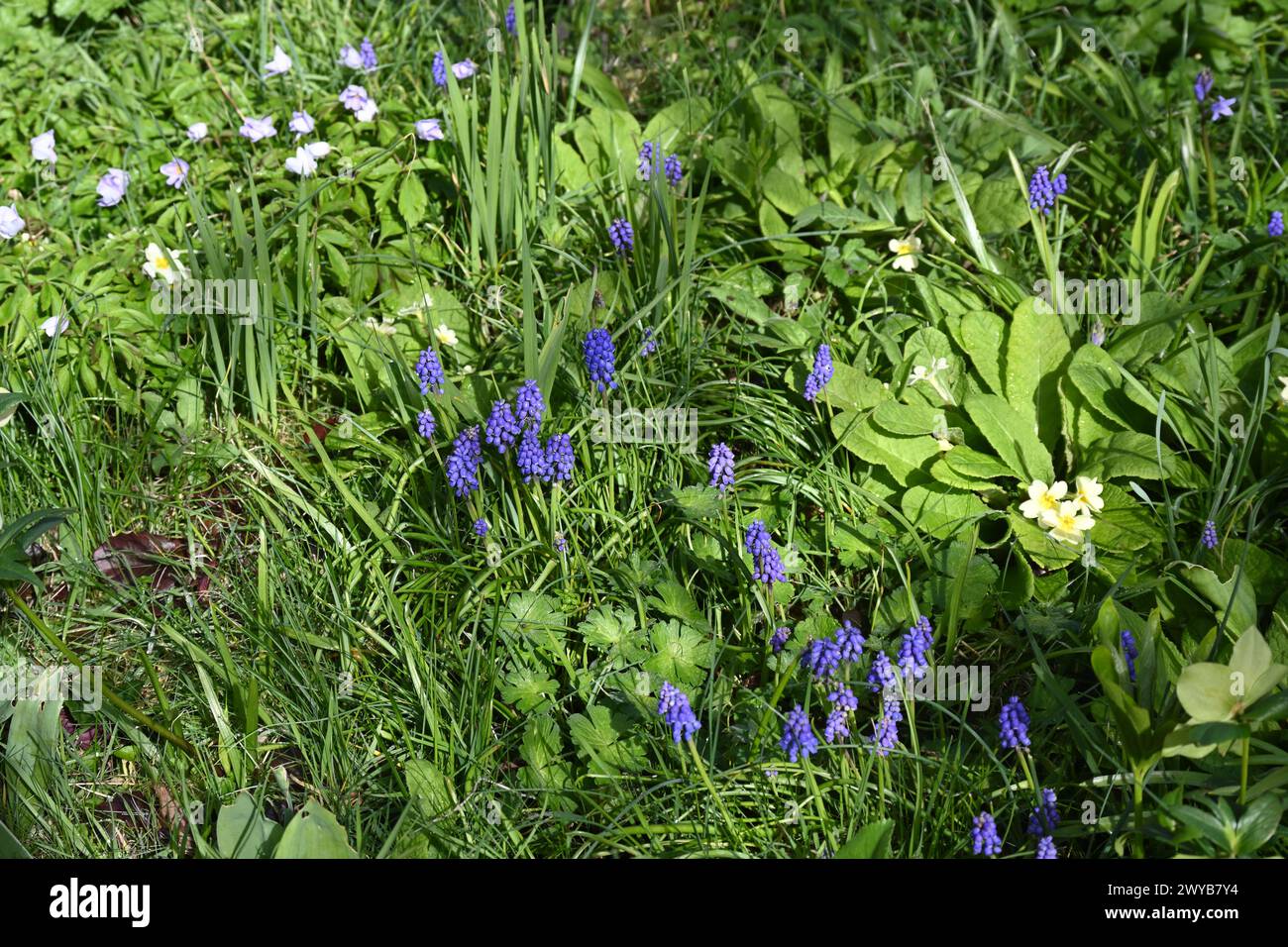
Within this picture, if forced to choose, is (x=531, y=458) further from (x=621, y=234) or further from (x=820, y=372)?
(x=621, y=234)

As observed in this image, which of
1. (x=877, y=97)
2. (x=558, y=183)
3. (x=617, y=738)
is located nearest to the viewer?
(x=617, y=738)

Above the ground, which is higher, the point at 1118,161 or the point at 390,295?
the point at 1118,161

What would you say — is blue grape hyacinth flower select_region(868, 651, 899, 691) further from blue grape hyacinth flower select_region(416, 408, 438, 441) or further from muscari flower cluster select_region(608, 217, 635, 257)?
muscari flower cluster select_region(608, 217, 635, 257)

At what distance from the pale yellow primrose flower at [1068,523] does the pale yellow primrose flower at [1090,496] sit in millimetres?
13

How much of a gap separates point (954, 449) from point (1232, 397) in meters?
0.67

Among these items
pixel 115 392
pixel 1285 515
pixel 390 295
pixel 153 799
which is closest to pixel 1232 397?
pixel 1285 515

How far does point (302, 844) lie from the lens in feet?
6.49

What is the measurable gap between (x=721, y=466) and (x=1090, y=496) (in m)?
0.84

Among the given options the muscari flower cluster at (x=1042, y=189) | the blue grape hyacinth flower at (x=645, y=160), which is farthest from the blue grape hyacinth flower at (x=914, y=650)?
the blue grape hyacinth flower at (x=645, y=160)

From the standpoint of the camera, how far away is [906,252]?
3.13m

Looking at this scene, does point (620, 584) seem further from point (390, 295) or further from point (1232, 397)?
point (1232, 397)

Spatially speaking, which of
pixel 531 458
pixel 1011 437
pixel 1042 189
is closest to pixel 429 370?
pixel 531 458

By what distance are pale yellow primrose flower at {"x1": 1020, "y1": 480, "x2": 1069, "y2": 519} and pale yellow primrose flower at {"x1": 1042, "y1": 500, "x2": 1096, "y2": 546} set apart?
0.01 meters

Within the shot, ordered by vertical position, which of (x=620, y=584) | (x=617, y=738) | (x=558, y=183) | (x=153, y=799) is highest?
(x=558, y=183)
